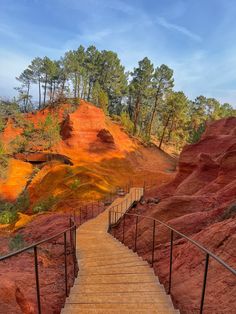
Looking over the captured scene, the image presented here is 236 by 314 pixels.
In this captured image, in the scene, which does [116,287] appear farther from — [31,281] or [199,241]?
[199,241]

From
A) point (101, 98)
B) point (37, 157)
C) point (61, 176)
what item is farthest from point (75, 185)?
point (101, 98)

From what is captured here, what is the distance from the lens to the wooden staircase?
595 centimetres

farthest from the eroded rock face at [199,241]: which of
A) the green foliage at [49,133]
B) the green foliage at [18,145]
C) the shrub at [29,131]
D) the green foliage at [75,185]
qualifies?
the shrub at [29,131]

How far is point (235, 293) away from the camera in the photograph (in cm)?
540

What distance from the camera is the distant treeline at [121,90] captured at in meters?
64.6

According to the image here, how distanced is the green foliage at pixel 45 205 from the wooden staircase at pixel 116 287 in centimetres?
2138

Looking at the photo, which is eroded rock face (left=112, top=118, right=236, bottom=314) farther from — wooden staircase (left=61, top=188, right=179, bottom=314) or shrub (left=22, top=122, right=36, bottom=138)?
shrub (left=22, top=122, right=36, bottom=138)

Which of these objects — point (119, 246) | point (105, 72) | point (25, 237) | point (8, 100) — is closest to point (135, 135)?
point (105, 72)

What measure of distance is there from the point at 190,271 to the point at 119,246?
600 cm

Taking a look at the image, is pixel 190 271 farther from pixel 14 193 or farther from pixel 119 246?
pixel 14 193

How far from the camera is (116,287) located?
716cm

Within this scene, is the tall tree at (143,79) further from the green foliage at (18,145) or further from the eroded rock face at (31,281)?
the eroded rock face at (31,281)

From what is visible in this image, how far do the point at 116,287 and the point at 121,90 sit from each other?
241 ft

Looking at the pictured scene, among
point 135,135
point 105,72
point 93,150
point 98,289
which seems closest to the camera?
point 98,289
